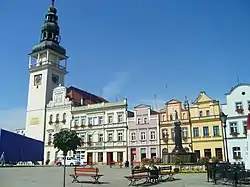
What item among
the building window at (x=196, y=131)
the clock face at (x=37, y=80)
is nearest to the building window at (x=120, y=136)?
the building window at (x=196, y=131)

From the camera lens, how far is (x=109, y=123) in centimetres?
5147

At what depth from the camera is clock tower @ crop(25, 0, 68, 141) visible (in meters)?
59.3

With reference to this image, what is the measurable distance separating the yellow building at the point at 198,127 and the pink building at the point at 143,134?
1375mm

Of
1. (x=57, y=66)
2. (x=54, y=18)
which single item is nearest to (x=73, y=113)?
(x=57, y=66)

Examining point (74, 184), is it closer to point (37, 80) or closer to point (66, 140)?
point (66, 140)

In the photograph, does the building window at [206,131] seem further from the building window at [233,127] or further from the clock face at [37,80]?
the clock face at [37,80]

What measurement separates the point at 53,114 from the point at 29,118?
668 cm

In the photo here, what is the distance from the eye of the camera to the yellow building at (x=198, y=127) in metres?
42.4

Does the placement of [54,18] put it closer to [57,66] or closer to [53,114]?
[57,66]

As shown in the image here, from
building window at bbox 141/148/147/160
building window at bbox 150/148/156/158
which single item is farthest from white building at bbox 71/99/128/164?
building window at bbox 150/148/156/158

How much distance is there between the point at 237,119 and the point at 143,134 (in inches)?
584

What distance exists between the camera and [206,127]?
141ft

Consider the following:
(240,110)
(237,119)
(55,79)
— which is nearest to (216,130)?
(237,119)

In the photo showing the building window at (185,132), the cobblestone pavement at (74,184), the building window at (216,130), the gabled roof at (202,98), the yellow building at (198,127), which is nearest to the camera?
the cobblestone pavement at (74,184)
